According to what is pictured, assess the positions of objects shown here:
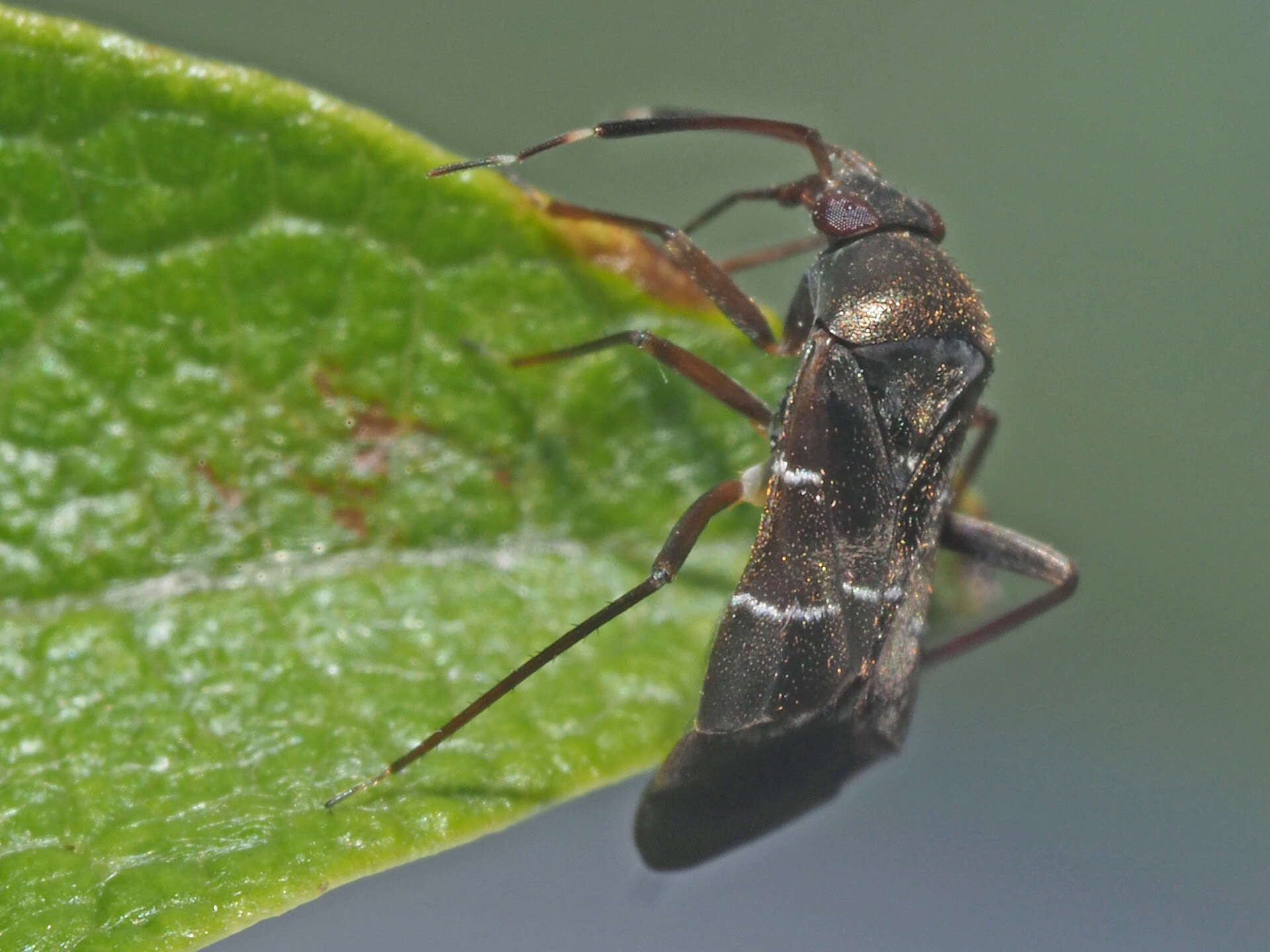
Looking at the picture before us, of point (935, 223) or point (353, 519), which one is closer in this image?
point (353, 519)

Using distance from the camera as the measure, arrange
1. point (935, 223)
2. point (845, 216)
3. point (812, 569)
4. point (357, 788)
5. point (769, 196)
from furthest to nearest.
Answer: point (769, 196) → point (935, 223) → point (845, 216) → point (812, 569) → point (357, 788)

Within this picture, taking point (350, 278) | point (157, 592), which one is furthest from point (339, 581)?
point (350, 278)

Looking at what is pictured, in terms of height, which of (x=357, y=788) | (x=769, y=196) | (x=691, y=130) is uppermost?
(x=691, y=130)

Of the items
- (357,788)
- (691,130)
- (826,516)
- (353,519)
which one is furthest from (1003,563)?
(357,788)

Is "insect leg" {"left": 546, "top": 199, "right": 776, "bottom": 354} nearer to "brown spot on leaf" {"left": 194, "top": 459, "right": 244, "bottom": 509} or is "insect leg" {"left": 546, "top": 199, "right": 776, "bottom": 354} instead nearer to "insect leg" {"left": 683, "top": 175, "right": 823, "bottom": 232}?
"insect leg" {"left": 683, "top": 175, "right": 823, "bottom": 232}

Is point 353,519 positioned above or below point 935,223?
below

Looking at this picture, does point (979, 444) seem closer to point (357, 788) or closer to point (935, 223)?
point (935, 223)

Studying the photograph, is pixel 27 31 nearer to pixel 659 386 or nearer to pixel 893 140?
pixel 659 386

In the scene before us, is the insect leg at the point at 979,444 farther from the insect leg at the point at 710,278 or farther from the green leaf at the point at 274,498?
the green leaf at the point at 274,498
